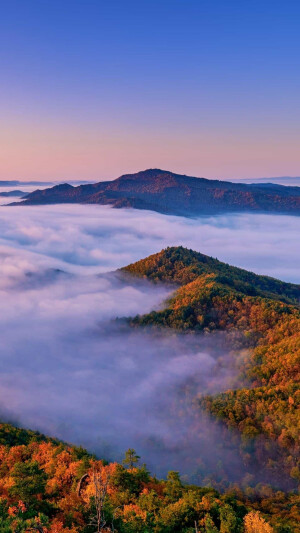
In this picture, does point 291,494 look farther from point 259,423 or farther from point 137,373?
point 137,373

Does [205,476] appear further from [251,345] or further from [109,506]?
[109,506]

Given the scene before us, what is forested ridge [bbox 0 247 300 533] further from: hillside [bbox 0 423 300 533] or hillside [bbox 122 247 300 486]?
hillside [bbox 122 247 300 486]

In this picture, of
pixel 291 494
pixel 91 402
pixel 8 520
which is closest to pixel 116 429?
pixel 91 402

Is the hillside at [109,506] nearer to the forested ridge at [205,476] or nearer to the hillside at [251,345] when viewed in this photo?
the forested ridge at [205,476]

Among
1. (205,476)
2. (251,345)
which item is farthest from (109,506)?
(251,345)

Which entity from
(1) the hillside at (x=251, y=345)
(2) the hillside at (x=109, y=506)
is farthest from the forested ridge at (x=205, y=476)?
(1) the hillside at (x=251, y=345)

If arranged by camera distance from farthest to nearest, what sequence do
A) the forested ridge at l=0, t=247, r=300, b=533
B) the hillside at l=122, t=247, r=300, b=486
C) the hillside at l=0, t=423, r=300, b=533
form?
the hillside at l=122, t=247, r=300, b=486, the forested ridge at l=0, t=247, r=300, b=533, the hillside at l=0, t=423, r=300, b=533

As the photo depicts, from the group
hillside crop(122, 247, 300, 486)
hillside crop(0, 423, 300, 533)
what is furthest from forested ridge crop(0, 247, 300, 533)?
hillside crop(122, 247, 300, 486)
